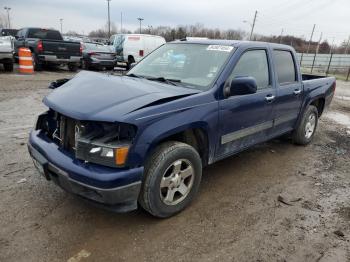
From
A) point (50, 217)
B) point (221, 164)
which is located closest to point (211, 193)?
point (221, 164)

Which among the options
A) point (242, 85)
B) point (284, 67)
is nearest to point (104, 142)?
point (242, 85)

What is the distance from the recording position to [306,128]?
19.8 ft

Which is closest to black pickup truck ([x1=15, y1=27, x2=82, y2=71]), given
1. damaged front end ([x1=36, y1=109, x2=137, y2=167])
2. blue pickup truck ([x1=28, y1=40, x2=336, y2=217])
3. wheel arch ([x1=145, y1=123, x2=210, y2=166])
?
blue pickup truck ([x1=28, y1=40, x2=336, y2=217])

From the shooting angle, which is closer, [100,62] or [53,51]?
[53,51]

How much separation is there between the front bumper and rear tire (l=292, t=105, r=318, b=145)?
384 cm

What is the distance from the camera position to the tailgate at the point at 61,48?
1469cm

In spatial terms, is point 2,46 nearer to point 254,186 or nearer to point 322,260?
point 254,186

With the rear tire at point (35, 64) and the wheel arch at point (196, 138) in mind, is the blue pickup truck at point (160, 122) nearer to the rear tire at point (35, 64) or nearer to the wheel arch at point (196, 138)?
the wheel arch at point (196, 138)

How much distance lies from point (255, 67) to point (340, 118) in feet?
19.2

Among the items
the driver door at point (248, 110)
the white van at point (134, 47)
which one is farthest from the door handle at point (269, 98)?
the white van at point (134, 47)

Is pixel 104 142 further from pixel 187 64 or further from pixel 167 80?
pixel 187 64

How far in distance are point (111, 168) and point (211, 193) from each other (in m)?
1.64

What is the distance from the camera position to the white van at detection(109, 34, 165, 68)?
18484mm

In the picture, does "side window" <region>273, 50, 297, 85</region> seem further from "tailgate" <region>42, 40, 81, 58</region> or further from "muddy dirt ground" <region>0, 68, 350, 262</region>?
"tailgate" <region>42, 40, 81, 58</region>
